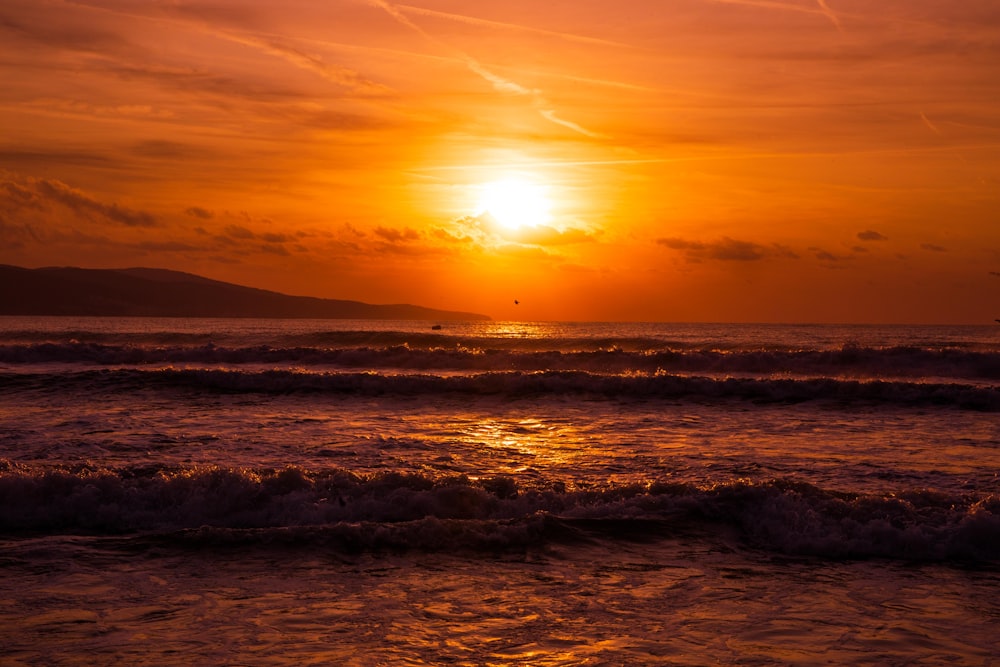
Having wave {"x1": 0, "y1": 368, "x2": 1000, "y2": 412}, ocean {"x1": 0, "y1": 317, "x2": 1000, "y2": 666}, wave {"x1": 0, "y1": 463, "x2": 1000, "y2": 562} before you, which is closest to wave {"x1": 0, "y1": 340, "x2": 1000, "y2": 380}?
wave {"x1": 0, "y1": 368, "x2": 1000, "y2": 412}

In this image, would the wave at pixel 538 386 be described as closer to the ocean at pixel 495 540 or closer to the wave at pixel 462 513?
the ocean at pixel 495 540

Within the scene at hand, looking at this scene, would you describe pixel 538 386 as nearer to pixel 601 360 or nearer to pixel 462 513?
pixel 601 360

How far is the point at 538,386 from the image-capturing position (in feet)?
84.9

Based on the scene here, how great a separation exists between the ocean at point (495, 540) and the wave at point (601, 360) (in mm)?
16906

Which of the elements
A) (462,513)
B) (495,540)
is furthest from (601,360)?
(495,540)

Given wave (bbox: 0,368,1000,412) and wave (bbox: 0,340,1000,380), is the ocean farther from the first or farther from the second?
wave (bbox: 0,340,1000,380)

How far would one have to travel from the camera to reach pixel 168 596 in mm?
7445

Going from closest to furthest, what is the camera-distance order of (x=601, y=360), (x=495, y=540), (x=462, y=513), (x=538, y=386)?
(x=495, y=540), (x=462, y=513), (x=538, y=386), (x=601, y=360)

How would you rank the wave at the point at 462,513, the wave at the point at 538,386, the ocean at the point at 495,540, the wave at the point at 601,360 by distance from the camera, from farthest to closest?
the wave at the point at 601,360 → the wave at the point at 538,386 → the wave at the point at 462,513 → the ocean at the point at 495,540

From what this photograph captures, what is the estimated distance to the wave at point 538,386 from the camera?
77.9ft

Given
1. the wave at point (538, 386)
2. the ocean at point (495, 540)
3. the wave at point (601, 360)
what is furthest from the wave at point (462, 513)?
the wave at point (601, 360)

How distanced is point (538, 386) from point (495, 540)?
1684 centimetres

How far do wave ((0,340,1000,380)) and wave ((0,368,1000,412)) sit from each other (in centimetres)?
939

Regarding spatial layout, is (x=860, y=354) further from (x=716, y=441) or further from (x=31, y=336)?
(x=31, y=336)
